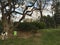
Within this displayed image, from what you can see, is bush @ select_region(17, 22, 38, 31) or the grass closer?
the grass

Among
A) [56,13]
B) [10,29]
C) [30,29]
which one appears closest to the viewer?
[10,29]

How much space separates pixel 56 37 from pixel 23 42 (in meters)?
3.24

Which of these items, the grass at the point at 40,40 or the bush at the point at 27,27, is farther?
the bush at the point at 27,27

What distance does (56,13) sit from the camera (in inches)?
1091

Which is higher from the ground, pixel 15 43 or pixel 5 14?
pixel 5 14

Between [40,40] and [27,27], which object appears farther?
[27,27]

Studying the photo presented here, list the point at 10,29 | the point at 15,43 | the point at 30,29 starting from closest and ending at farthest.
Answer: the point at 15,43
the point at 10,29
the point at 30,29

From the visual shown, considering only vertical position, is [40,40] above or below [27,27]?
below

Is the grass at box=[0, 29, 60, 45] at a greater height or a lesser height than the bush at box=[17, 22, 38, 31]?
lesser

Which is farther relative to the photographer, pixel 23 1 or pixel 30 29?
pixel 30 29

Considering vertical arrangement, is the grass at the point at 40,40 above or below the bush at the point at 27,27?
below

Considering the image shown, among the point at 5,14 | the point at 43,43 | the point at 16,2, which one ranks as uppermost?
the point at 16,2

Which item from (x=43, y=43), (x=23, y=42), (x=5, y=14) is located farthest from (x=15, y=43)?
(x=5, y=14)

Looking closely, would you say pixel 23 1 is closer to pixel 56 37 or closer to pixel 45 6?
pixel 56 37
